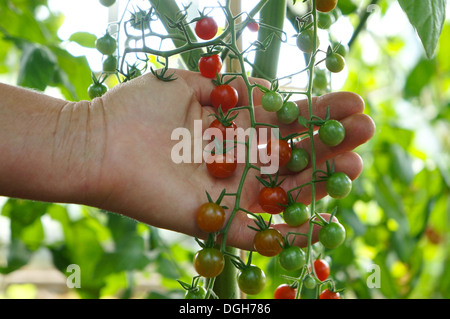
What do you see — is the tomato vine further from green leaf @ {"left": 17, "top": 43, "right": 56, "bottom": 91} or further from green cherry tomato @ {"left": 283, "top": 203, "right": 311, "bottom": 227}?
green leaf @ {"left": 17, "top": 43, "right": 56, "bottom": 91}

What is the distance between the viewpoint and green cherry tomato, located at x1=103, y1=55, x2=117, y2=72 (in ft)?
2.24

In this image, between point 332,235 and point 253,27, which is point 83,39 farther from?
point 332,235

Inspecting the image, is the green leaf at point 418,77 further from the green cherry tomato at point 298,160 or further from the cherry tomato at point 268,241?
the cherry tomato at point 268,241

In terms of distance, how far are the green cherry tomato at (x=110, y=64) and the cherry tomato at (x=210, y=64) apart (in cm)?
13

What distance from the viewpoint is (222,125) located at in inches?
24.8

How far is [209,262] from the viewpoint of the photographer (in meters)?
0.56

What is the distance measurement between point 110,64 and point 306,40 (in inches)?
10.8

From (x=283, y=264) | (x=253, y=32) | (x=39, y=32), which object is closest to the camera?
(x=283, y=264)

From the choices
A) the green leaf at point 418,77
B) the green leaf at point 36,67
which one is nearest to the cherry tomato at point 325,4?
the green leaf at point 36,67

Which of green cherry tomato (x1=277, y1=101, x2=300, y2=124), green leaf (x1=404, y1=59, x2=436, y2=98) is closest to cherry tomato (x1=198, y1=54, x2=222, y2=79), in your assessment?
green cherry tomato (x1=277, y1=101, x2=300, y2=124)
